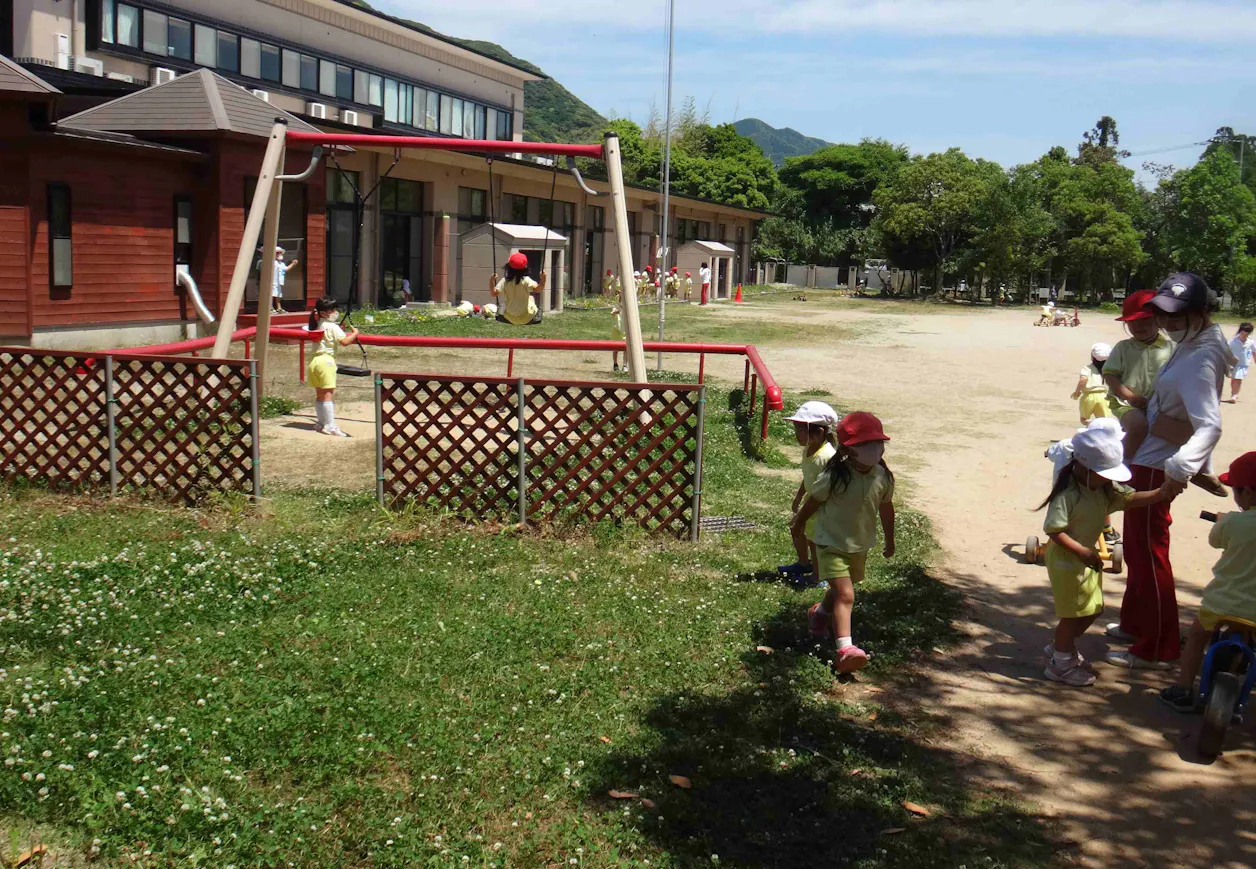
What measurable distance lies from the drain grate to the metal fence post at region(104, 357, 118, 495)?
426 cm

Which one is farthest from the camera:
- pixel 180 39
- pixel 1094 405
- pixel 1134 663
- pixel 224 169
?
pixel 180 39

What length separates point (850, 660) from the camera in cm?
532

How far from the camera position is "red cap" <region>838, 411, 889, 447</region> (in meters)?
5.43

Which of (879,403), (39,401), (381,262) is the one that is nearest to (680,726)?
(39,401)

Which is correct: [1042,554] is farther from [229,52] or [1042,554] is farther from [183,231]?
[229,52]

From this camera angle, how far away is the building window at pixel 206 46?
31.6 metres

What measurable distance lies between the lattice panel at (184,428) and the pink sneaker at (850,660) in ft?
15.3

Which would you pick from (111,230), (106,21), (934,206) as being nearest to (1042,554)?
(111,230)

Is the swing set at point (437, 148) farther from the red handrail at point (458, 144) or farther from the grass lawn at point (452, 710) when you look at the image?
the grass lawn at point (452, 710)

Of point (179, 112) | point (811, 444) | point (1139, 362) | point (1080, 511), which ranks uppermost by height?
point (179, 112)

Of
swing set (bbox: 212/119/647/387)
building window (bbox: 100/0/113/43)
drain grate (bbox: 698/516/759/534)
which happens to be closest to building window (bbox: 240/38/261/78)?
building window (bbox: 100/0/113/43)

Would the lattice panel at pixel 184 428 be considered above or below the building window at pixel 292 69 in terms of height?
below

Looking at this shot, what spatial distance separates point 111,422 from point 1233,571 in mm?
7148

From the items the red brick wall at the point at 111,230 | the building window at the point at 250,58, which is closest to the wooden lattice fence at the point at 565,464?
the red brick wall at the point at 111,230
